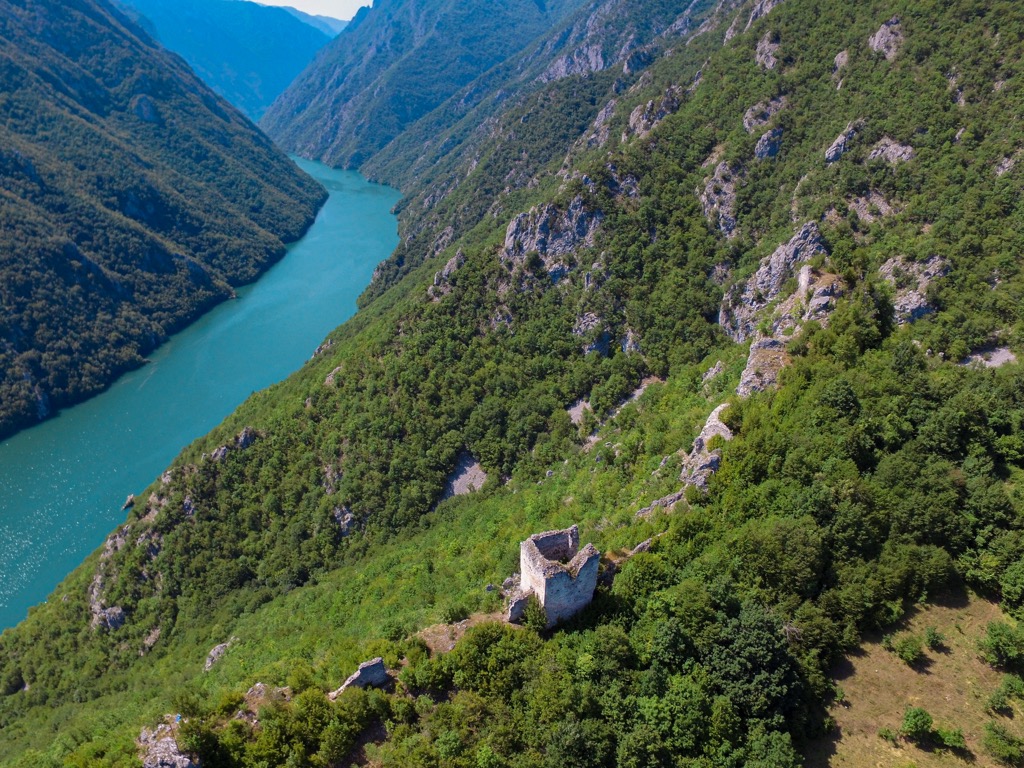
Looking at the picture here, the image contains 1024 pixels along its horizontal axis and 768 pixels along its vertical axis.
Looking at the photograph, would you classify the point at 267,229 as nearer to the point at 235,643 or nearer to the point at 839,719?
the point at 235,643

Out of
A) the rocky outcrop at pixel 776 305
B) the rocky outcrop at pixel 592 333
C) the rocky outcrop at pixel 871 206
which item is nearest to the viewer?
the rocky outcrop at pixel 776 305

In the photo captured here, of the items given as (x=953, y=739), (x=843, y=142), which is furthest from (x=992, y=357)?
(x=843, y=142)

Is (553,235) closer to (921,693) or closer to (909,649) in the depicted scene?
(909,649)

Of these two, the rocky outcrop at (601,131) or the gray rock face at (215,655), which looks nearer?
the gray rock face at (215,655)

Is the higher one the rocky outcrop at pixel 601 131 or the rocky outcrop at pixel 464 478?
the rocky outcrop at pixel 601 131

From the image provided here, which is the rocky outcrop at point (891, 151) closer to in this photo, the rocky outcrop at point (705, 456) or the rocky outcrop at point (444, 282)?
the rocky outcrop at point (705, 456)

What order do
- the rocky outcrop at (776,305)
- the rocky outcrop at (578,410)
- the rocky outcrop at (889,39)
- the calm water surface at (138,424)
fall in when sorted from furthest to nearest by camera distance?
the calm water surface at (138,424)
the rocky outcrop at (578,410)
the rocky outcrop at (889,39)
the rocky outcrop at (776,305)

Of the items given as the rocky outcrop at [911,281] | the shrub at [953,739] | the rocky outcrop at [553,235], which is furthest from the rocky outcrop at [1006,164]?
the shrub at [953,739]
